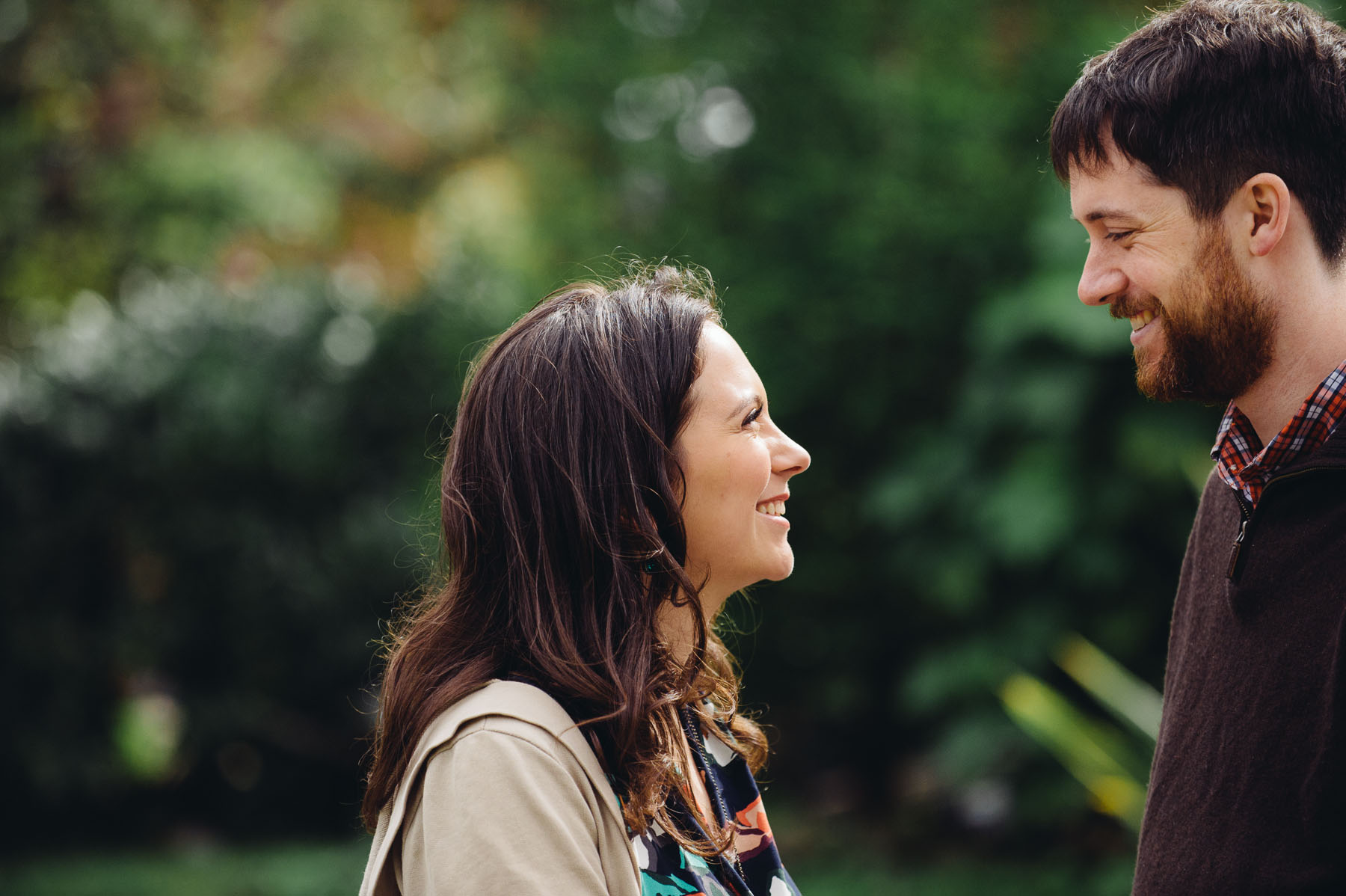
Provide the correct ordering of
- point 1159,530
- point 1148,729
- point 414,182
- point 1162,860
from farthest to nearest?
point 414,182 < point 1159,530 < point 1148,729 < point 1162,860

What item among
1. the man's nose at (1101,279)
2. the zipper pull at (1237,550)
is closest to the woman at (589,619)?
the man's nose at (1101,279)

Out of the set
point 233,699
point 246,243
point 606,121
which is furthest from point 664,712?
point 246,243

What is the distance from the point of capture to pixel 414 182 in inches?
701

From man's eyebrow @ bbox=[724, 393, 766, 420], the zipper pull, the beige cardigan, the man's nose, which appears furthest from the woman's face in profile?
the zipper pull

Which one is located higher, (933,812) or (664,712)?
(664,712)

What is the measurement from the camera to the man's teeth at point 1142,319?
207 cm

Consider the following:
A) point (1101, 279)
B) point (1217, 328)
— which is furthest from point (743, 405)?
point (1217, 328)

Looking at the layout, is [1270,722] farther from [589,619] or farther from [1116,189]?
[589,619]

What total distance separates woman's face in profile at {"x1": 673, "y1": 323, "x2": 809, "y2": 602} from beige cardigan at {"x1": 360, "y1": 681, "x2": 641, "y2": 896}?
46cm

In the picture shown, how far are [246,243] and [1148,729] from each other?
14.1m

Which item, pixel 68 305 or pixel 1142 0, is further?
pixel 68 305

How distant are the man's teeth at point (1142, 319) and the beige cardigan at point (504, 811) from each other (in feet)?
3.94

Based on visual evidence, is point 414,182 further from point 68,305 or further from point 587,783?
point 587,783

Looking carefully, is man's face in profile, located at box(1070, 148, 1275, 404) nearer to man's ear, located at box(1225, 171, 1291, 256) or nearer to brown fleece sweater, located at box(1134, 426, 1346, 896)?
man's ear, located at box(1225, 171, 1291, 256)
